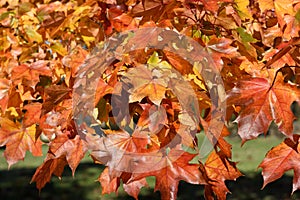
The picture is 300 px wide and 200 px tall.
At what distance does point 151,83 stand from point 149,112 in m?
0.11

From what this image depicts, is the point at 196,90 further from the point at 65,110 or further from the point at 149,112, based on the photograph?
the point at 65,110

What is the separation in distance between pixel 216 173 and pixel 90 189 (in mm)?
4572

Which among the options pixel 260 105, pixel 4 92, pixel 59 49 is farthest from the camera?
pixel 59 49

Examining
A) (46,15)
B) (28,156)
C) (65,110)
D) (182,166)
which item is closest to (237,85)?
(182,166)

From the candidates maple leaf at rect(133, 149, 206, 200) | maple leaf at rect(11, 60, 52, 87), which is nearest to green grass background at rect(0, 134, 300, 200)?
maple leaf at rect(11, 60, 52, 87)

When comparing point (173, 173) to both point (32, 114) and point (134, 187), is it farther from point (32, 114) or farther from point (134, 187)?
point (32, 114)

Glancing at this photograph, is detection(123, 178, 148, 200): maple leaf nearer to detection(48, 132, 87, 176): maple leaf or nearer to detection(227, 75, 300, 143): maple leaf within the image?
detection(48, 132, 87, 176): maple leaf

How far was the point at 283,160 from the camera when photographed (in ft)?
5.39

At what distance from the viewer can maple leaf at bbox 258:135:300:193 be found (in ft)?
5.37

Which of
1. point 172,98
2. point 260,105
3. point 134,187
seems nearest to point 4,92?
point 134,187

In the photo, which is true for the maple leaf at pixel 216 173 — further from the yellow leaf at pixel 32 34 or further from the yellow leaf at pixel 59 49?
the yellow leaf at pixel 32 34

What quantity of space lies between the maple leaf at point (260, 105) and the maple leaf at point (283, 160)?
15cm

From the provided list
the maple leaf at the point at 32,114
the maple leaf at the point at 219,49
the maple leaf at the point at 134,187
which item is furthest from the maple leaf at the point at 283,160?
the maple leaf at the point at 32,114

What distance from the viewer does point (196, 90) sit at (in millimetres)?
1697
